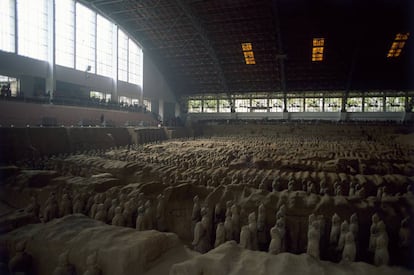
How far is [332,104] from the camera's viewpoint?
122ft

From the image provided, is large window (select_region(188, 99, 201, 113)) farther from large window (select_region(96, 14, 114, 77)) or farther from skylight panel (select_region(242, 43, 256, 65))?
large window (select_region(96, 14, 114, 77))

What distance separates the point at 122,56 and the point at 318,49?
21.6 metres

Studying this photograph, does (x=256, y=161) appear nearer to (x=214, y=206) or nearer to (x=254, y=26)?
(x=214, y=206)

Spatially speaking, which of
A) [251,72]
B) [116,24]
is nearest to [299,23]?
[251,72]

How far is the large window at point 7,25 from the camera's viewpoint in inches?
758

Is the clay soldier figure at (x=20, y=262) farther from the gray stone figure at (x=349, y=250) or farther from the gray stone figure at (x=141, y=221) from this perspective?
the gray stone figure at (x=349, y=250)

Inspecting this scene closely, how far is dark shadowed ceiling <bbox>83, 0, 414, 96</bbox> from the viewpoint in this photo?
82.7 ft

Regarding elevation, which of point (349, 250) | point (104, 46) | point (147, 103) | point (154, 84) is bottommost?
point (349, 250)

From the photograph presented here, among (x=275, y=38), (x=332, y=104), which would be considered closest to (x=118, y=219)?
(x=275, y=38)

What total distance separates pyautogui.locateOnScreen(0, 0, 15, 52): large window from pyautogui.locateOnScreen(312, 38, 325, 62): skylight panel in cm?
2595

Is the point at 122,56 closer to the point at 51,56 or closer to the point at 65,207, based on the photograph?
the point at 51,56

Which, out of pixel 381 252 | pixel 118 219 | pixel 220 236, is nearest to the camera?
pixel 381 252

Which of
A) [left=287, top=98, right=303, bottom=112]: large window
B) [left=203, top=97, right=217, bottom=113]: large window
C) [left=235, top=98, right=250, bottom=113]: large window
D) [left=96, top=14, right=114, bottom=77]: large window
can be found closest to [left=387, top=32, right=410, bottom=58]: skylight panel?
[left=287, top=98, right=303, bottom=112]: large window

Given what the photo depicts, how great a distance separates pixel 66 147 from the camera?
17.2 m
